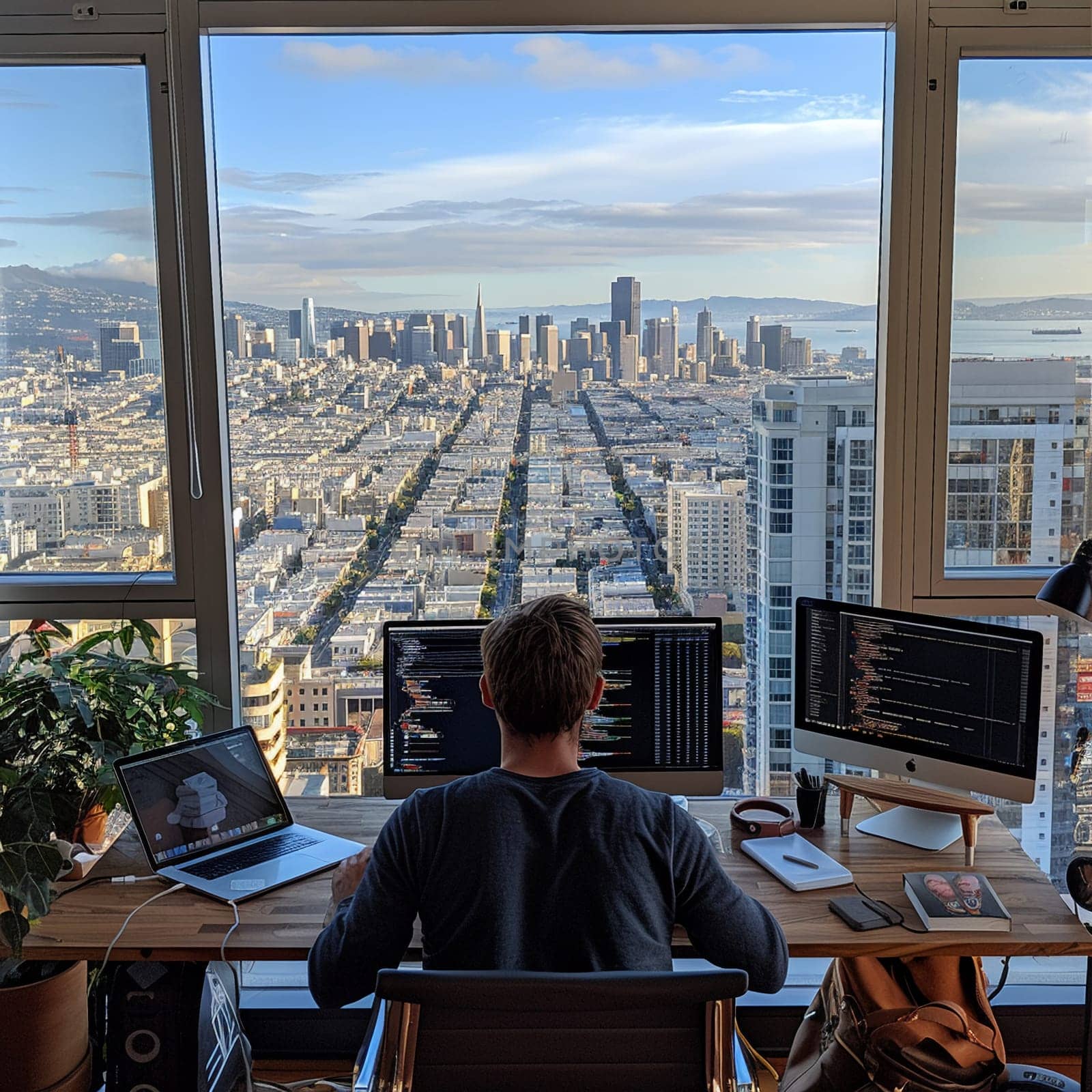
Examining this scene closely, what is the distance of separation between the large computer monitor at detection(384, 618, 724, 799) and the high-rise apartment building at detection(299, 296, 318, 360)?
858 millimetres

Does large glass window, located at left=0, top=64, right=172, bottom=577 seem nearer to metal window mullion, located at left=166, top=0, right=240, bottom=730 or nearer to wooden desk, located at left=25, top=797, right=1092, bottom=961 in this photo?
metal window mullion, located at left=166, top=0, right=240, bottom=730

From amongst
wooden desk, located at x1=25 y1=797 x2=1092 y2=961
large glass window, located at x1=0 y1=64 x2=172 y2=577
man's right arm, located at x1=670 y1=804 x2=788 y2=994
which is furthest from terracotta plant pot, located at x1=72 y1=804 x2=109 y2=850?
man's right arm, located at x1=670 y1=804 x2=788 y2=994

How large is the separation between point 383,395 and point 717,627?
3.52ft

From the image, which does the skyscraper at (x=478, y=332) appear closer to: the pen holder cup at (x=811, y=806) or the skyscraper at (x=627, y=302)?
the skyscraper at (x=627, y=302)

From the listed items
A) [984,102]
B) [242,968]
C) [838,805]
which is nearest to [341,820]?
[242,968]

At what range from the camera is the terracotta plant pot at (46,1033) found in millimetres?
2355

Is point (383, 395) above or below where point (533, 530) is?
above

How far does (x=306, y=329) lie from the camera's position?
2.82 m

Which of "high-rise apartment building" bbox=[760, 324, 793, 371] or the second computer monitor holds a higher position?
"high-rise apartment building" bbox=[760, 324, 793, 371]

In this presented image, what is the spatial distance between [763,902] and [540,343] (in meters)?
1.48

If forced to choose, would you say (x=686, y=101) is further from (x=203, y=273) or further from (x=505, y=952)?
(x=505, y=952)

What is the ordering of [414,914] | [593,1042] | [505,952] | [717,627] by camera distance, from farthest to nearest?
[717,627] → [414,914] → [505,952] → [593,1042]

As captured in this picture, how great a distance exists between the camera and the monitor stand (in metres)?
2.35

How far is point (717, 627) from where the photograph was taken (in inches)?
94.7
